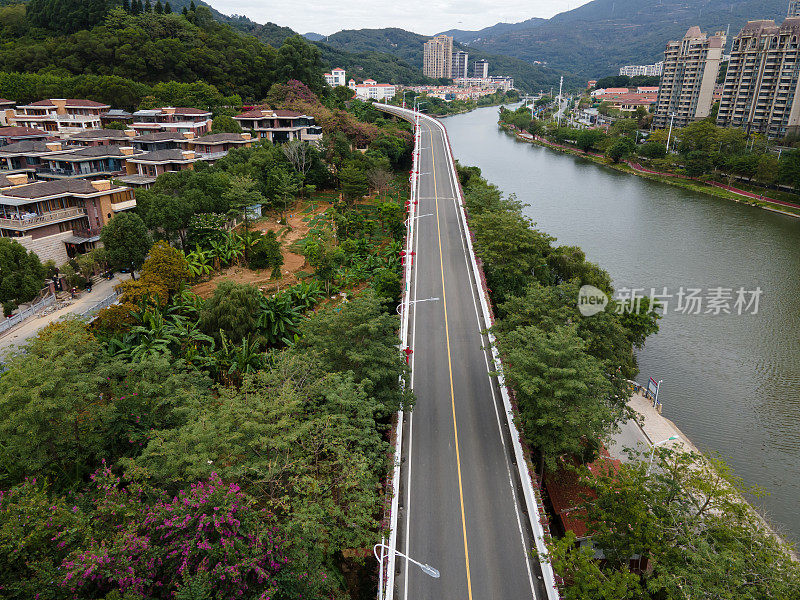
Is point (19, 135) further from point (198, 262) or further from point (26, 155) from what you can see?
point (198, 262)

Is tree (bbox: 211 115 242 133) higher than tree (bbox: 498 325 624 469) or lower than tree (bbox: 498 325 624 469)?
higher

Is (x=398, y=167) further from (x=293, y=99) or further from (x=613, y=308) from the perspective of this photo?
(x=613, y=308)

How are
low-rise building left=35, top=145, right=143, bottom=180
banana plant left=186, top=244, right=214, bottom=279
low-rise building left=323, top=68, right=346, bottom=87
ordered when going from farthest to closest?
low-rise building left=323, top=68, right=346, bottom=87, low-rise building left=35, top=145, right=143, bottom=180, banana plant left=186, top=244, right=214, bottom=279

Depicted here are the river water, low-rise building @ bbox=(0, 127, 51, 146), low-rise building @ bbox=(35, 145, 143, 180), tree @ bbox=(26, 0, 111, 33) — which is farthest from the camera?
tree @ bbox=(26, 0, 111, 33)

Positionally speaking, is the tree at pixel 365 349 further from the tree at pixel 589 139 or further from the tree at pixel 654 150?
the tree at pixel 589 139

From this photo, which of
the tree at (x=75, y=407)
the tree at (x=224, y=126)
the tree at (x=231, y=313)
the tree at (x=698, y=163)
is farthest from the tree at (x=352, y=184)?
the tree at (x=698, y=163)

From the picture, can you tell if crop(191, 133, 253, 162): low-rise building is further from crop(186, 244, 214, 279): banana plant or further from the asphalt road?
the asphalt road

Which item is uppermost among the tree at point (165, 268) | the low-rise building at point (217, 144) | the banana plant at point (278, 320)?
the low-rise building at point (217, 144)

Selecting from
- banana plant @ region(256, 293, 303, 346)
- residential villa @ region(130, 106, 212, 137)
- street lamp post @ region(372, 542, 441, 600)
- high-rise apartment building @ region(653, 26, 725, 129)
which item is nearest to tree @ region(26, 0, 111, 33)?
residential villa @ region(130, 106, 212, 137)
